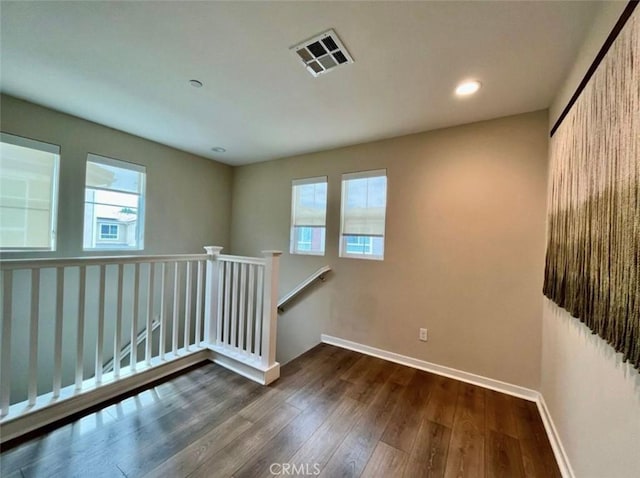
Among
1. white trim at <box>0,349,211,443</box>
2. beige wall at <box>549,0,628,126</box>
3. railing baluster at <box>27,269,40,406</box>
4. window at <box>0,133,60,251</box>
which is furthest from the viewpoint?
window at <box>0,133,60,251</box>

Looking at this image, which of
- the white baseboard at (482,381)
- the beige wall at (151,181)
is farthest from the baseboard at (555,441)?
the beige wall at (151,181)

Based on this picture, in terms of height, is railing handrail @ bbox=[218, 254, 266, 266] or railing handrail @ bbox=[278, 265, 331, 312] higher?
railing handrail @ bbox=[218, 254, 266, 266]

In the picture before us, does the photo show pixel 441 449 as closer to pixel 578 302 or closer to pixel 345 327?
pixel 578 302

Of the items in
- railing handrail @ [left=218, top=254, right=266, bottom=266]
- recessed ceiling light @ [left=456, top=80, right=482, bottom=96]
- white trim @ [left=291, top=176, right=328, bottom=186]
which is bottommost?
railing handrail @ [left=218, top=254, right=266, bottom=266]

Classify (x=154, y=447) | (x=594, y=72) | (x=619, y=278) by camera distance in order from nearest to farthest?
1. (x=619, y=278)
2. (x=594, y=72)
3. (x=154, y=447)

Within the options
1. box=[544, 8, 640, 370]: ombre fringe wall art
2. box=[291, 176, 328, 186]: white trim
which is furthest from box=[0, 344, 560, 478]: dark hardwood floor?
box=[291, 176, 328, 186]: white trim

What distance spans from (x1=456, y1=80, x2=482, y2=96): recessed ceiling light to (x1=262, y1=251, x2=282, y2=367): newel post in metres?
2.00

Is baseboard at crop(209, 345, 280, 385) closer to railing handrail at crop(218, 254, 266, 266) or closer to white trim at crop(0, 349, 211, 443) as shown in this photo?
A: white trim at crop(0, 349, 211, 443)

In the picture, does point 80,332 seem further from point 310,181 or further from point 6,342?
point 310,181

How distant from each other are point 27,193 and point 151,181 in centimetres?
117

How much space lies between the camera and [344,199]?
3.30 m

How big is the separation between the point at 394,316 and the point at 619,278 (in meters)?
2.04

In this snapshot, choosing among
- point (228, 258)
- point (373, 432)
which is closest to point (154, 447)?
point (373, 432)

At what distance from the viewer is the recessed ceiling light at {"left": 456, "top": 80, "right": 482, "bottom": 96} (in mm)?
1915
